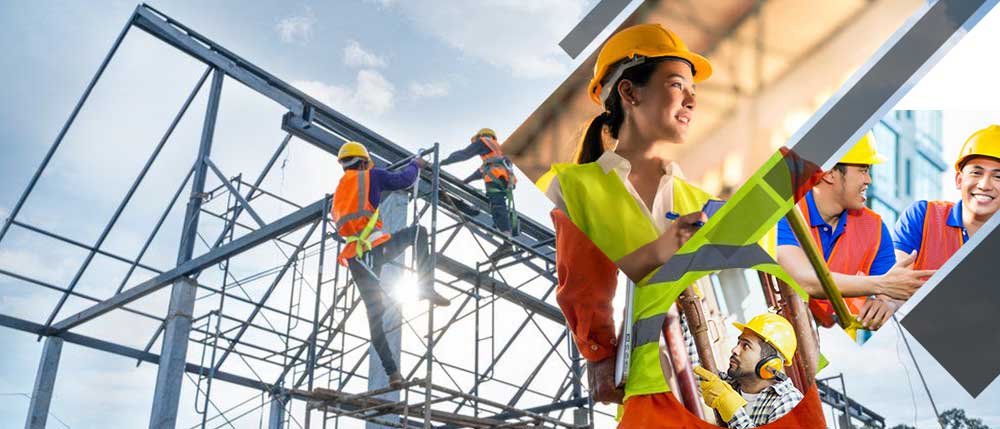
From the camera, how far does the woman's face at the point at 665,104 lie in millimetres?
2066

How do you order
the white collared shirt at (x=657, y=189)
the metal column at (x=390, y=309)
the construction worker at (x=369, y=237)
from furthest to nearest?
the metal column at (x=390, y=309) < the construction worker at (x=369, y=237) < the white collared shirt at (x=657, y=189)

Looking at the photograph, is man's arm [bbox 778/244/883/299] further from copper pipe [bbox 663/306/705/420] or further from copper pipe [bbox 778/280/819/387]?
copper pipe [bbox 663/306/705/420]

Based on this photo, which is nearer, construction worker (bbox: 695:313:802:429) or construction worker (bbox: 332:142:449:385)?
construction worker (bbox: 695:313:802:429)

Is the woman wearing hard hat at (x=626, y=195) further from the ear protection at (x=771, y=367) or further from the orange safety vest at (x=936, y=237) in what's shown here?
the orange safety vest at (x=936, y=237)

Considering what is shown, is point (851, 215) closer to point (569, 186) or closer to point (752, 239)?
point (752, 239)

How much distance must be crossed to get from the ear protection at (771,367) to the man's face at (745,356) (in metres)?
0.01

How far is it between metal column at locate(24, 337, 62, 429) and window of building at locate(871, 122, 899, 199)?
1390 centimetres

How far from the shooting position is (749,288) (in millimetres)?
1929

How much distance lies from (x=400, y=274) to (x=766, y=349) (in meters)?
9.05

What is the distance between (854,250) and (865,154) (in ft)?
0.79

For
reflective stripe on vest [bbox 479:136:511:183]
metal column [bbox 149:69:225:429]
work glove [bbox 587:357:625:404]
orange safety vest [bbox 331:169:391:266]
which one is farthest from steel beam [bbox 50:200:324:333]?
work glove [bbox 587:357:625:404]

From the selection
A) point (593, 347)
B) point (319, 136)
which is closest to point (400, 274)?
point (319, 136)

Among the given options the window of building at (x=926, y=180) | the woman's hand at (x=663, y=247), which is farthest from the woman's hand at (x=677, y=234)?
the window of building at (x=926, y=180)

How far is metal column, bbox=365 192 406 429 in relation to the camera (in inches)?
400
